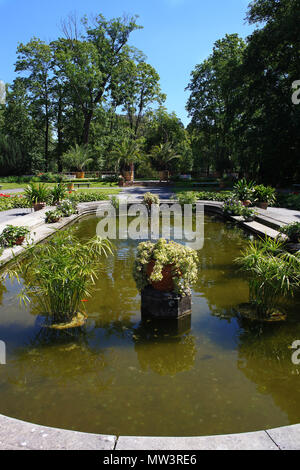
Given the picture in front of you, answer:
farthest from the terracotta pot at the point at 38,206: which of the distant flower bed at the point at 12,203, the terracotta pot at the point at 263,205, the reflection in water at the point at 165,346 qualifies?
the reflection in water at the point at 165,346

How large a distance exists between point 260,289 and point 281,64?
2223cm

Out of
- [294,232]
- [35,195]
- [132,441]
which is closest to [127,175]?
[35,195]

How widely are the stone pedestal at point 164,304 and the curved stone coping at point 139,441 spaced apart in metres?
2.14

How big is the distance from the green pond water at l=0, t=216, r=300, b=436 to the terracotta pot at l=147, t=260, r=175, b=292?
43cm

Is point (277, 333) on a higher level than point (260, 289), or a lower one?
lower

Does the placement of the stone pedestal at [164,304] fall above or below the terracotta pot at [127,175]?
below

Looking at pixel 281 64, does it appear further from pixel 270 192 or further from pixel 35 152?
pixel 35 152

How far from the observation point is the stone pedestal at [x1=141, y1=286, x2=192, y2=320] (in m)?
4.31

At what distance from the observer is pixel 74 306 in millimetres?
4242

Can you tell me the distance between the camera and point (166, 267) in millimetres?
4266

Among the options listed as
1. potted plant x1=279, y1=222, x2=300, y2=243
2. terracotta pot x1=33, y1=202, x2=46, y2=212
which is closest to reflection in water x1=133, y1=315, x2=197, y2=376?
potted plant x1=279, y1=222, x2=300, y2=243

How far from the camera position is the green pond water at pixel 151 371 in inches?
104

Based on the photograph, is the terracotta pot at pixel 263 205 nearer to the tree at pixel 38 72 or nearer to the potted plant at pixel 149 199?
the potted plant at pixel 149 199

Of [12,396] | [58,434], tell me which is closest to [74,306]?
[12,396]
